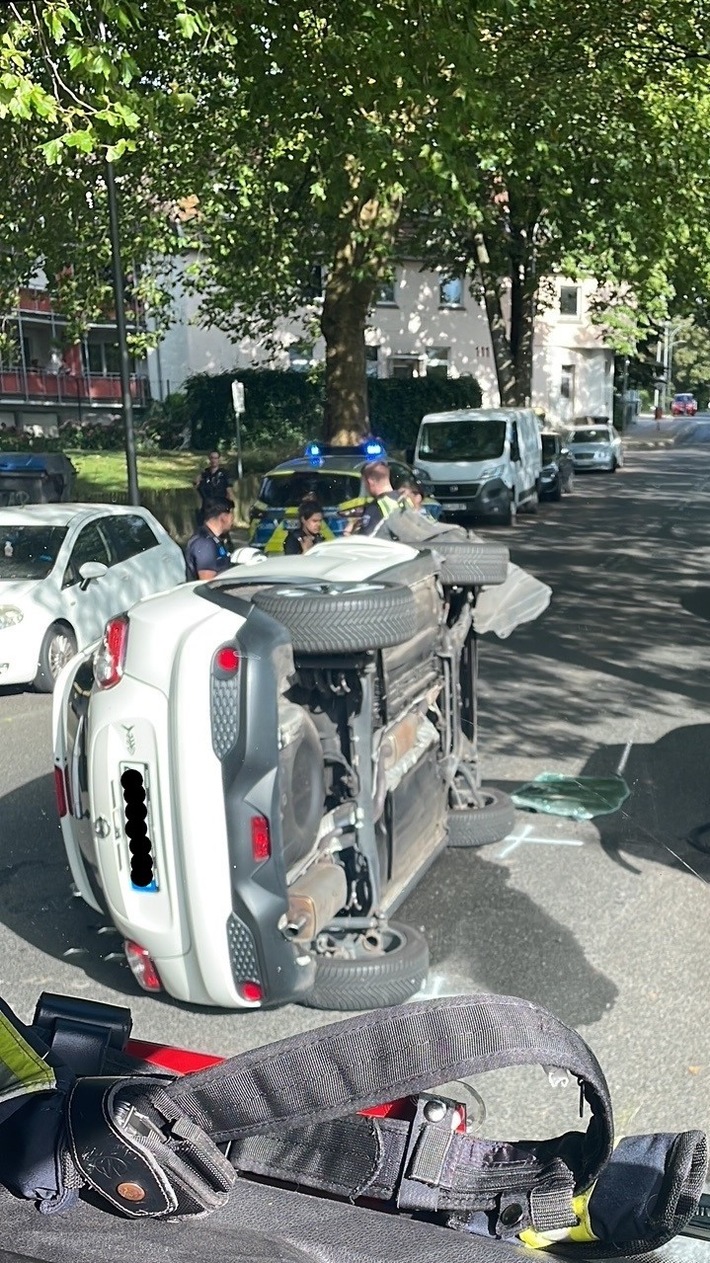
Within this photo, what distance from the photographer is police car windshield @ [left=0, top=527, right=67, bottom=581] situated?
39.6 feet

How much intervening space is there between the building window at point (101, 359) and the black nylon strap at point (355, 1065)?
59396mm

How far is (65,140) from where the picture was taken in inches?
455

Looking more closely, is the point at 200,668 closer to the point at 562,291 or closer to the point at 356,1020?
the point at 356,1020

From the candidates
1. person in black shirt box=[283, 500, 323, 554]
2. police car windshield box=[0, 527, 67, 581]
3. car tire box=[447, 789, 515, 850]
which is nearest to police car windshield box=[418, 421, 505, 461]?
person in black shirt box=[283, 500, 323, 554]

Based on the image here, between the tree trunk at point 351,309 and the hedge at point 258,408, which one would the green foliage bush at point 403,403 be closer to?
Result: the hedge at point 258,408

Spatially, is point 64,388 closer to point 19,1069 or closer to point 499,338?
point 499,338

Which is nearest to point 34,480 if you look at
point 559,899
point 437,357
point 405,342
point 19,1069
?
point 559,899

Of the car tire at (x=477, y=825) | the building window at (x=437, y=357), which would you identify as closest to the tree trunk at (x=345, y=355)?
the car tire at (x=477, y=825)

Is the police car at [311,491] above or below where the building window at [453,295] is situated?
below

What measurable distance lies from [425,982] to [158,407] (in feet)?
134

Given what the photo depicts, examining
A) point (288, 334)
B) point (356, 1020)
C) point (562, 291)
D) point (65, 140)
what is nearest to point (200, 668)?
point (356, 1020)

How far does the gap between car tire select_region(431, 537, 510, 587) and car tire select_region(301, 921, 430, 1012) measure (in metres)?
1.81

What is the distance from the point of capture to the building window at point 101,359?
195ft

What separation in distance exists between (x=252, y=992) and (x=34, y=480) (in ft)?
52.9
